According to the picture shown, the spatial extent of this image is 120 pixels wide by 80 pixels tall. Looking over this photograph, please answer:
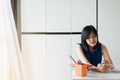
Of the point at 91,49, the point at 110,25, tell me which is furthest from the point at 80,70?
the point at 110,25

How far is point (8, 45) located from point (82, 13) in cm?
110

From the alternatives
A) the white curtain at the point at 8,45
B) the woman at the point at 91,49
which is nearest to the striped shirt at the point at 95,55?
the woman at the point at 91,49

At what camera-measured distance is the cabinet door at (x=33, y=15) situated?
3.17 m

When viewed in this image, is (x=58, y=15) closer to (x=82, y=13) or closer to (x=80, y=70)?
(x=82, y=13)

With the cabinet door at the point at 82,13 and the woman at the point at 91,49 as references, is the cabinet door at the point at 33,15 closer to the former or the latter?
the cabinet door at the point at 82,13

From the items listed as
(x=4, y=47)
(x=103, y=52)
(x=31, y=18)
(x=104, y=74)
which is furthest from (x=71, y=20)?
(x=104, y=74)

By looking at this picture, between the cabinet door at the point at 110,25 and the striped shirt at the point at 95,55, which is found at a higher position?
the cabinet door at the point at 110,25

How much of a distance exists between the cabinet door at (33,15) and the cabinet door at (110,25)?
807 mm

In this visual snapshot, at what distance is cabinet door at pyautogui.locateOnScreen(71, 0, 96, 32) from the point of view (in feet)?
10.4

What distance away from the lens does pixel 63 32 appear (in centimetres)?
320

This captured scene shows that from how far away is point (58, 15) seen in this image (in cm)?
318

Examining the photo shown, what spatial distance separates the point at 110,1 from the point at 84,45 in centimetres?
93

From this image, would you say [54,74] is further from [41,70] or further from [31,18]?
[31,18]

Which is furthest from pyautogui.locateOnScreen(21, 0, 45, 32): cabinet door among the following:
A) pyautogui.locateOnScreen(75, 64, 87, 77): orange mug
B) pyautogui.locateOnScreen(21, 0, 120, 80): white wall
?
pyautogui.locateOnScreen(75, 64, 87, 77): orange mug
